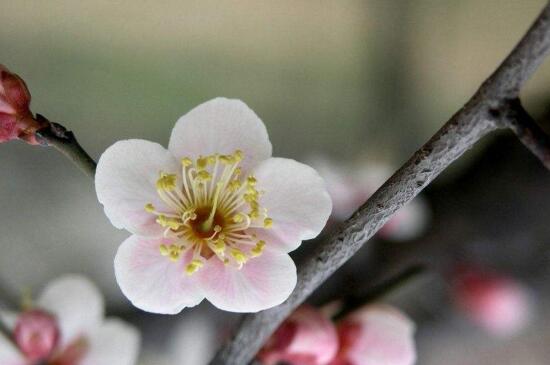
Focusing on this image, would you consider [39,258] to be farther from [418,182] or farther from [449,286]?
[418,182]

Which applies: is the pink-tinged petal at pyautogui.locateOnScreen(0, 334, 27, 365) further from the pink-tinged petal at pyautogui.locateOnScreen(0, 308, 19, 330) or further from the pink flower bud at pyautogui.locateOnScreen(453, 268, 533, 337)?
the pink flower bud at pyautogui.locateOnScreen(453, 268, 533, 337)

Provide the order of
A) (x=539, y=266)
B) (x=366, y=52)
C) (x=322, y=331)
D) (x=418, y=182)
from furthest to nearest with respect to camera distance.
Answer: (x=366, y=52) → (x=539, y=266) → (x=322, y=331) → (x=418, y=182)

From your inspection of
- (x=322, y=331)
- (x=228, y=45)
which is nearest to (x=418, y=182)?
(x=322, y=331)

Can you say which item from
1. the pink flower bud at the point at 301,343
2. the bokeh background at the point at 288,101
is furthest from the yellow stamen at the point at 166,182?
the bokeh background at the point at 288,101

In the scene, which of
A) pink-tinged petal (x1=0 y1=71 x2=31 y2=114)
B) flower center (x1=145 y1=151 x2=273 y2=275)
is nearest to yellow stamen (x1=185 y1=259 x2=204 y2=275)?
flower center (x1=145 y1=151 x2=273 y2=275)

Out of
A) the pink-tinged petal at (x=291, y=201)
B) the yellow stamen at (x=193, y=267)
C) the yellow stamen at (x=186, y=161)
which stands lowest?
the yellow stamen at (x=193, y=267)

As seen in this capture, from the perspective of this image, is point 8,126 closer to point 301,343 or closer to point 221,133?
point 221,133

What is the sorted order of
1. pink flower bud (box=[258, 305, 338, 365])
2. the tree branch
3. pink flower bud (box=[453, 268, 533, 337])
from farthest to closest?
pink flower bud (box=[453, 268, 533, 337]) < pink flower bud (box=[258, 305, 338, 365]) < the tree branch

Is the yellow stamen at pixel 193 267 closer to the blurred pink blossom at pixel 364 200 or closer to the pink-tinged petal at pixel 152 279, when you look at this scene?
the pink-tinged petal at pixel 152 279
